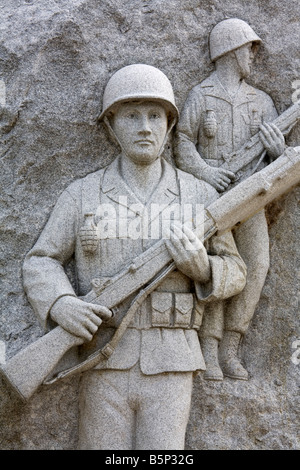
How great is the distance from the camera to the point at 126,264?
493 cm

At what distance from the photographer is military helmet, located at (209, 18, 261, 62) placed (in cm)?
545

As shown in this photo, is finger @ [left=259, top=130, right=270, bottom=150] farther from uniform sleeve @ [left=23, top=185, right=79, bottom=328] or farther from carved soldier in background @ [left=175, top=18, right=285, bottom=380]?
uniform sleeve @ [left=23, top=185, right=79, bottom=328]

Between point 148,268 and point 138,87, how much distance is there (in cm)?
119

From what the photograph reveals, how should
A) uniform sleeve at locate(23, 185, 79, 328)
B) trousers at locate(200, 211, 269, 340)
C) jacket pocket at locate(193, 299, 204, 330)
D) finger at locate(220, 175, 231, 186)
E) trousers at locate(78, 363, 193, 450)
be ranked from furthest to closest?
finger at locate(220, 175, 231, 186), trousers at locate(200, 211, 269, 340), jacket pocket at locate(193, 299, 204, 330), uniform sleeve at locate(23, 185, 79, 328), trousers at locate(78, 363, 193, 450)

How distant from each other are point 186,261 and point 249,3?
2115 millimetres

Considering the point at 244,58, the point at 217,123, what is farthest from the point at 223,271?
the point at 244,58

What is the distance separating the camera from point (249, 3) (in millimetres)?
5691

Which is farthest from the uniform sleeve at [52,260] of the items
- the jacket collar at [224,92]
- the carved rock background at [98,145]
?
the jacket collar at [224,92]

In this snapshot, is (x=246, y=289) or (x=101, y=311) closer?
(x=101, y=311)

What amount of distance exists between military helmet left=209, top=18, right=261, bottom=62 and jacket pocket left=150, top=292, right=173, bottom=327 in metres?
1.81

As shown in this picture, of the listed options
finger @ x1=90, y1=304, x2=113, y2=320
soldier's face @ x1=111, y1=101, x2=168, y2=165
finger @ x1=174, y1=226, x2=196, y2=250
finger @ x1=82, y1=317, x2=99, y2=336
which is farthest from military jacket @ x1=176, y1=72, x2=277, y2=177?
finger @ x1=82, y1=317, x2=99, y2=336

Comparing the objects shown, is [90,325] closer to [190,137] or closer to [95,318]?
[95,318]
